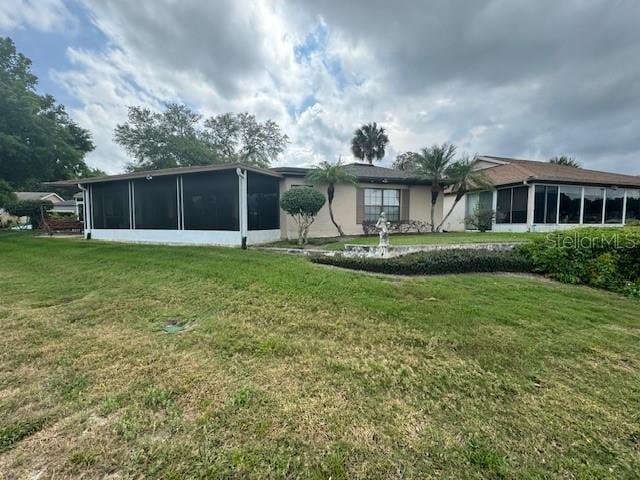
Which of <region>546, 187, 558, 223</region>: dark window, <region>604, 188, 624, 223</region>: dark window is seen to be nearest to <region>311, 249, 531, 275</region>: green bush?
<region>546, 187, 558, 223</region>: dark window

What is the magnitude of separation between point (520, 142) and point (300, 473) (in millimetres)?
26647

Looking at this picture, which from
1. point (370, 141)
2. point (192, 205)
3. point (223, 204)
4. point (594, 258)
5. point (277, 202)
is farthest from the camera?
point (370, 141)

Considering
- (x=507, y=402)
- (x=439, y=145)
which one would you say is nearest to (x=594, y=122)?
(x=439, y=145)

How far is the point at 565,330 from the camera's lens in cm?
395

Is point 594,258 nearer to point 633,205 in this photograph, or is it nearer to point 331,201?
point 331,201

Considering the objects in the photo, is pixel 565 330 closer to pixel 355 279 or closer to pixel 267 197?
pixel 355 279

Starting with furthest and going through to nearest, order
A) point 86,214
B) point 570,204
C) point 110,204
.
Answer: point 570,204 < point 86,214 < point 110,204

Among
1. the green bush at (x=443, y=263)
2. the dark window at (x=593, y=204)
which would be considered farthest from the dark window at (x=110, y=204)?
the dark window at (x=593, y=204)

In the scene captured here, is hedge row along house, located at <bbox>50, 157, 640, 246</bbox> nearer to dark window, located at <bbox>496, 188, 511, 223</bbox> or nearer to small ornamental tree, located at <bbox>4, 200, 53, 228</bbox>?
dark window, located at <bbox>496, 188, 511, 223</bbox>

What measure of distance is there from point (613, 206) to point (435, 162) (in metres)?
12.9

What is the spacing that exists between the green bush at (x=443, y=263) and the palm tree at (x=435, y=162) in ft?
21.0

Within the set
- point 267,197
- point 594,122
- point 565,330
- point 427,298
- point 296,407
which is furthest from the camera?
point 594,122

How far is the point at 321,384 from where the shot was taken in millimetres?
2646

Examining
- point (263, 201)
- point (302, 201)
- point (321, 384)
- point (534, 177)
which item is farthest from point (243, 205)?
point (534, 177)
